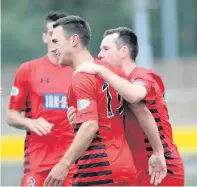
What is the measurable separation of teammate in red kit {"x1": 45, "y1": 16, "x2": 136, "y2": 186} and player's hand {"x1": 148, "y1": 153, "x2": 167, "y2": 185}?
0.36 m

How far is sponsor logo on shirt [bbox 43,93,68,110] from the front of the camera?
28.7 feet

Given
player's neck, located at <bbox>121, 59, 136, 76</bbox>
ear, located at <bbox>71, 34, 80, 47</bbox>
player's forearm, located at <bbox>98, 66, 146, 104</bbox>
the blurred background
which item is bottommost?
player's forearm, located at <bbox>98, 66, 146, 104</bbox>

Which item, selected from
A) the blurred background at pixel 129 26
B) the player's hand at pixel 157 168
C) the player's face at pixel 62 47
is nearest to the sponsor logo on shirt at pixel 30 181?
the player's hand at pixel 157 168

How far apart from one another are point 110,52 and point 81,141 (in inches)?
45.3

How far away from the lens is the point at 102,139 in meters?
6.96

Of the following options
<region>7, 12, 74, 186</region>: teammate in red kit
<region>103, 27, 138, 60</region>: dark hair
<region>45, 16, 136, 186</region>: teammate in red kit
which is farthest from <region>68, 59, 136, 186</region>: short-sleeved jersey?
<region>7, 12, 74, 186</region>: teammate in red kit

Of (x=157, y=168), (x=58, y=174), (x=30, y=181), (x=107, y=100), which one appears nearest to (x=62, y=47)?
(x=107, y=100)

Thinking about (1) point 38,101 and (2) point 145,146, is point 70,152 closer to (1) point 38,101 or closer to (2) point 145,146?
(2) point 145,146

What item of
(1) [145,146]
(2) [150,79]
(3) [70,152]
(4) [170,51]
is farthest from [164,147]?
(4) [170,51]

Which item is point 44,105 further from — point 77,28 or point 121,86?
point 121,86

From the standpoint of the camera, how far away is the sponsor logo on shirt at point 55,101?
875 centimetres

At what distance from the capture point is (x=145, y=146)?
24.8ft

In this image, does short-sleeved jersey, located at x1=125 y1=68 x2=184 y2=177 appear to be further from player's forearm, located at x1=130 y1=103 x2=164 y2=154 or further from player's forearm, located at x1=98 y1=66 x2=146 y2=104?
player's forearm, located at x1=98 y1=66 x2=146 y2=104

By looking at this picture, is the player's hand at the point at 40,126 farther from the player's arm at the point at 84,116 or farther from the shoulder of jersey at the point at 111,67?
the player's arm at the point at 84,116
